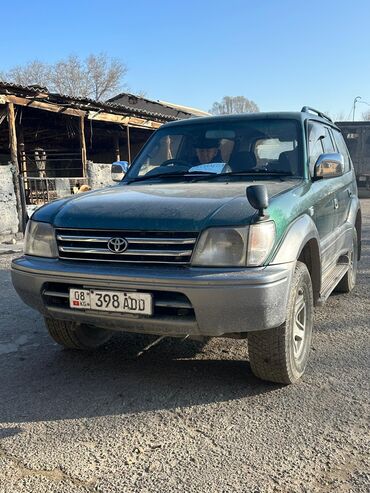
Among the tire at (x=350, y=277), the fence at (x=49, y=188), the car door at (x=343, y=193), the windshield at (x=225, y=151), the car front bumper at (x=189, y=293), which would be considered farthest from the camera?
the fence at (x=49, y=188)

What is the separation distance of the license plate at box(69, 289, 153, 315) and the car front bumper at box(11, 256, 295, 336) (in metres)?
0.04

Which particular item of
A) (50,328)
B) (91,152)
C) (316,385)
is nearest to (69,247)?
(50,328)

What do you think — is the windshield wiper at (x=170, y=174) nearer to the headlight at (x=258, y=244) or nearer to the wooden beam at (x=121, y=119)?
the headlight at (x=258, y=244)

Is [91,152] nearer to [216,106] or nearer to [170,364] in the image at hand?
[170,364]

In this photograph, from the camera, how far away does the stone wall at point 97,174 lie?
44.9 feet

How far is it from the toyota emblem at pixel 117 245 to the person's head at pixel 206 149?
1.47 m

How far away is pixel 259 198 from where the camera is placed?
2.62m

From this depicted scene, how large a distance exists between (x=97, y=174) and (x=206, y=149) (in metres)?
10.3

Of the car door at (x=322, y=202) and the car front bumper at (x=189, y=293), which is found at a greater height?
the car door at (x=322, y=202)

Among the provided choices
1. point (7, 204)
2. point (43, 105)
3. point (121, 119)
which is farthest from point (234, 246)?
point (121, 119)

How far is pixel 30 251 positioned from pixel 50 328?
2.29 feet

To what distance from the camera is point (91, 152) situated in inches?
923

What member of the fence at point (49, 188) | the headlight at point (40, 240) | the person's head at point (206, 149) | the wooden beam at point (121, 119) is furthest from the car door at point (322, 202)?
the wooden beam at point (121, 119)

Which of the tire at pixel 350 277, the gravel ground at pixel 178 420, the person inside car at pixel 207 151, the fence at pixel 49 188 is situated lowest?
the gravel ground at pixel 178 420
